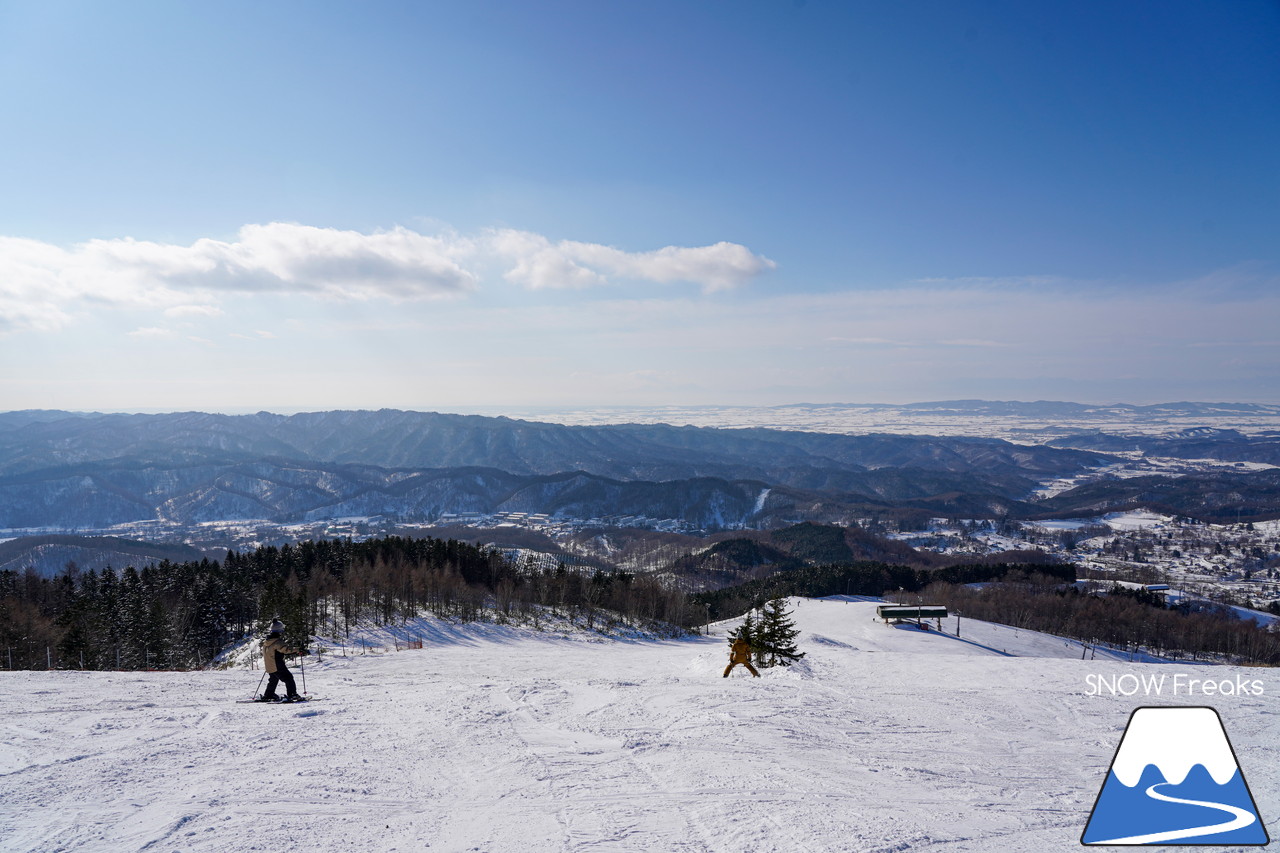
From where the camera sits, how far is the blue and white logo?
7.97 metres

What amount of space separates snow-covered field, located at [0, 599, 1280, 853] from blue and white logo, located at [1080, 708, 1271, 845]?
747 millimetres

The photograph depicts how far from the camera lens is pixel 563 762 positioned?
35.1 ft

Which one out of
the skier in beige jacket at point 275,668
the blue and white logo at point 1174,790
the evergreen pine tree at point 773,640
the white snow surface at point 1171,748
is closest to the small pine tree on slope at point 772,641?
the evergreen pine tree at point 773,640

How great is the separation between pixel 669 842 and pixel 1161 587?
188 metres

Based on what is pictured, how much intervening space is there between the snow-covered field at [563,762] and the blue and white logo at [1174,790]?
0.75m

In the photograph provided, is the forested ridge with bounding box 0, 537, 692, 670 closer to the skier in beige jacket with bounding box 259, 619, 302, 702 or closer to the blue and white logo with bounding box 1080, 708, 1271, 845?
the skier in beige jacket with bounding box 259, 619, 302, 702

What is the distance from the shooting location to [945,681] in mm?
21438

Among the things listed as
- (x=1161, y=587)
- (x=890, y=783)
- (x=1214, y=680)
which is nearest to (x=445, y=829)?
(x=890, y=783)

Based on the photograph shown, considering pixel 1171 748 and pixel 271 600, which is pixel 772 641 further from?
pixel 271 600

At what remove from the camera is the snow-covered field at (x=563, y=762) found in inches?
311

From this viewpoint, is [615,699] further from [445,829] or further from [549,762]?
[445,829]

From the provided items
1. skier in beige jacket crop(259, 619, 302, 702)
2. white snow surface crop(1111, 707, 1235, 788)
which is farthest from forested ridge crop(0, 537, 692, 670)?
white snow surface crop(1111, 707, 1235, 788)

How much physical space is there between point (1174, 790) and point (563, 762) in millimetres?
9518

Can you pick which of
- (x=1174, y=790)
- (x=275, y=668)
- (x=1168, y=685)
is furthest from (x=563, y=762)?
(x=1168, y=685)
